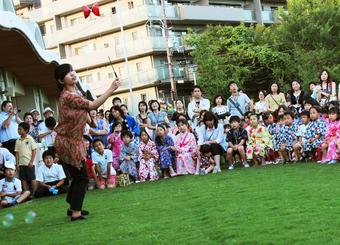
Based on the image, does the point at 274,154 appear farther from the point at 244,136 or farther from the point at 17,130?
the point at 17,130

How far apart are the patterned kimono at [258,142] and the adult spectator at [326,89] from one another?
1822mm

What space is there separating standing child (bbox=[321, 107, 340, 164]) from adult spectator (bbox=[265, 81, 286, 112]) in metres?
2.67

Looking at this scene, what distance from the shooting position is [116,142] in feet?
42.7

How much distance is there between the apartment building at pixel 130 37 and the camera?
41969 millimetres

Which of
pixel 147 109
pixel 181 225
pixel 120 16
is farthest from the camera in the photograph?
pixel 120 16

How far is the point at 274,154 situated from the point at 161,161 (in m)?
2.48

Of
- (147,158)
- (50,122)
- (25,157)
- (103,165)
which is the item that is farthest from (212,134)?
(25,157)

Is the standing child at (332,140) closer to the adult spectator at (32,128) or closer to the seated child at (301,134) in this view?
the seated child at (301,134)

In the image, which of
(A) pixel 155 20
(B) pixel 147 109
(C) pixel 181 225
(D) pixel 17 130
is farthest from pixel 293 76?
(C) pixel 181 225

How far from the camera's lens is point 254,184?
8.92 m

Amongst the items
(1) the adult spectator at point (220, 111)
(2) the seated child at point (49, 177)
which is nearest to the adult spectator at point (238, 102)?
(1) the adult spectator at point (220, 111)

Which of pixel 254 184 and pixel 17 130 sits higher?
pixel 17 130

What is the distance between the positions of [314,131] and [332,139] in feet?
1.74

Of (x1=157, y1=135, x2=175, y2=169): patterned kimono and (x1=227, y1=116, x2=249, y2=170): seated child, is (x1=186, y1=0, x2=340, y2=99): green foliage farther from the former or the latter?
(x1=157, y1=135, x2=175, y2=169): patterned kimono
